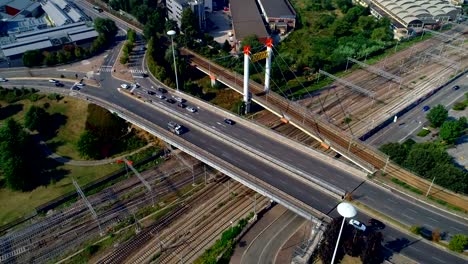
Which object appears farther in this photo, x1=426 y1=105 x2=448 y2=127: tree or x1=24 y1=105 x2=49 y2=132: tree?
x1=24 y1=105 x2=49 y2=132: tree

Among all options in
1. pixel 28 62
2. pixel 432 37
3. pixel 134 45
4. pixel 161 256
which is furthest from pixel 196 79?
pixel 432 37

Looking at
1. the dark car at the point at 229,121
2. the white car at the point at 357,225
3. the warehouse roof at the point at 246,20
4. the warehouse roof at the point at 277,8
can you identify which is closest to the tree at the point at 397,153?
the white car at the point at 357,225

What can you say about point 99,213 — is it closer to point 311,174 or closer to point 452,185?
point 311,174

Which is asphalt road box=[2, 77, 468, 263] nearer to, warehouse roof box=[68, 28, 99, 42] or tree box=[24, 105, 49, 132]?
tree box=[24, 105, 49, 132]

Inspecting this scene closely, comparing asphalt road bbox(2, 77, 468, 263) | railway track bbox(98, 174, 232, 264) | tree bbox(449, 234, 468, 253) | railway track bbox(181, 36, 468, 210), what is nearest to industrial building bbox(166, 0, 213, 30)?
railway track bbox(181, 36, 468, 210)

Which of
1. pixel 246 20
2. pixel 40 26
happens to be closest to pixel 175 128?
pixel 246 20

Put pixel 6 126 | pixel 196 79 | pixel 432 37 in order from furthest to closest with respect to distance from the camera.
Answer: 1. pixel 432 37
2. pixel 196 79
3. pixel 6 126

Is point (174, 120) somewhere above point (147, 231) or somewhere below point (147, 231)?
above
